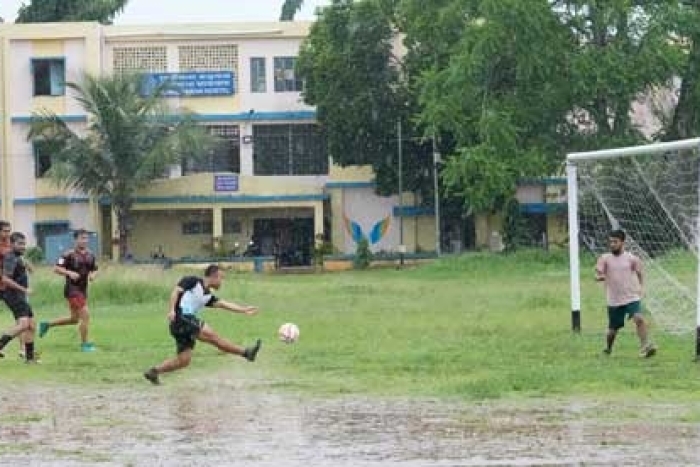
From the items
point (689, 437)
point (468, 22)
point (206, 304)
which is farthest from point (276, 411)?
point (468, 22)

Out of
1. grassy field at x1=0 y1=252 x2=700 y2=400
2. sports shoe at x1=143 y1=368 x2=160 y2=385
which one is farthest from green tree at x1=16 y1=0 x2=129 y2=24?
sports shoe at x1=143 y1=368 x2=160 y2=385

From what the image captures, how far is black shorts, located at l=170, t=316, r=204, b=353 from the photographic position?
15781 millimetres

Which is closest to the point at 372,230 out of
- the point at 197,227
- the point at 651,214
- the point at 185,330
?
the point at 197,227

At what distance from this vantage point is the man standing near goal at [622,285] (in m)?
18.1

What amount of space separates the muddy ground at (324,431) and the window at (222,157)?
49.0 meters

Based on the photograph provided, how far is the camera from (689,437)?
11.6 m

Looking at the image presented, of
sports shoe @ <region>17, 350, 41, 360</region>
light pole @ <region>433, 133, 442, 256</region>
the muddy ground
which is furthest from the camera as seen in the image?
light pole @ <region>433, 133, 442, 256</region>

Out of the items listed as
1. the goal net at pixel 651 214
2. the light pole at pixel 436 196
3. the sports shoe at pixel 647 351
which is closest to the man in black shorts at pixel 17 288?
the sports shoe at pixel 647 351

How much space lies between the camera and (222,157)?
64.7 m

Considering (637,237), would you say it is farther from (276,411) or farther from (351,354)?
(276,411)

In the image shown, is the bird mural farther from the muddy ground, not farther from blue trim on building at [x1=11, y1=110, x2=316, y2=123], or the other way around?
the muddy ground

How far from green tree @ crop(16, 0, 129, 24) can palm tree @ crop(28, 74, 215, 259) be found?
26.3 ft

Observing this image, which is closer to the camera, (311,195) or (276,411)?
(276,411)

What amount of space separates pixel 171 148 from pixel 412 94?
31.4ft
